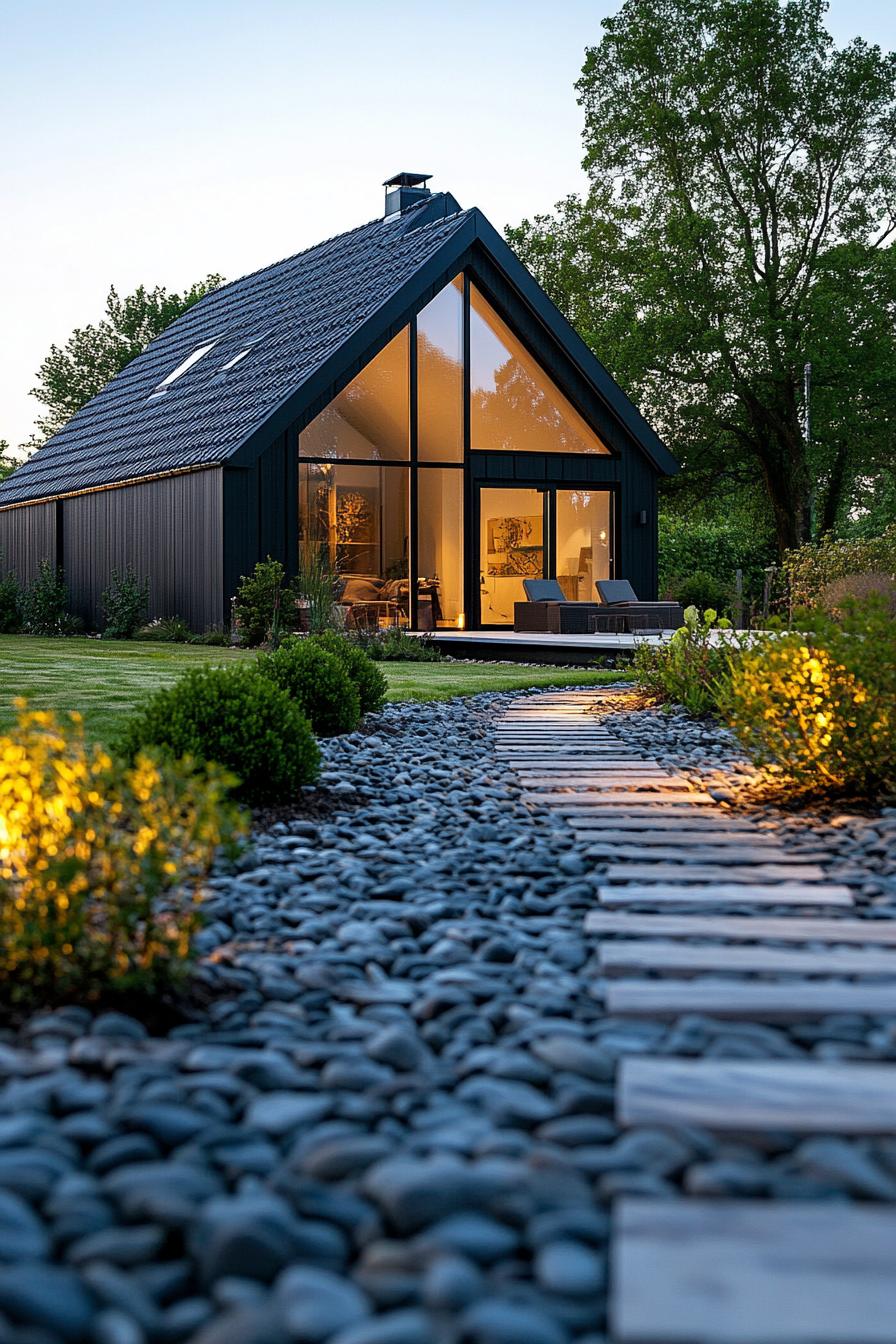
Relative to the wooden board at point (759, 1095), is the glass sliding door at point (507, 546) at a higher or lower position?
higher

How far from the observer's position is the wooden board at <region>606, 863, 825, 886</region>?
3.78m

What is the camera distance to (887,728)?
4758 mm

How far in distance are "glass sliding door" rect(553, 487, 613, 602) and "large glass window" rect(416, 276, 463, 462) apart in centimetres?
169

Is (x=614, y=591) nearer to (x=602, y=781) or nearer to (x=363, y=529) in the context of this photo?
(x=363, y=529)

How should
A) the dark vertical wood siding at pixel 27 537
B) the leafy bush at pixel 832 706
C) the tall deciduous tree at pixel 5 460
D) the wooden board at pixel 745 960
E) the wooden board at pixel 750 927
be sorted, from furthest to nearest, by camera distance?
the tall deciduous tree at pixel 5 460, the dark vertical wood siding at pixel 27 537, the leafy bush at pixel 832 706, the wooden board at pixel 750 927, the wooden board at pixel 745 960

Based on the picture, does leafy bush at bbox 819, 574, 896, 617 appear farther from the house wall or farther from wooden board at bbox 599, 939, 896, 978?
wooden board at bbox 599, 939, 896, 978

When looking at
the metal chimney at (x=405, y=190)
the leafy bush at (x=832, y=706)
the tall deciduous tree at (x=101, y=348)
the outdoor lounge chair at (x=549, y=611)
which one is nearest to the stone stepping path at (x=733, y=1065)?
the leafy bush at (x=832, y=706)

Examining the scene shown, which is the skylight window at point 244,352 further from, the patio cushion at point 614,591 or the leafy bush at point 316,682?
the leafy bush at point 316,682

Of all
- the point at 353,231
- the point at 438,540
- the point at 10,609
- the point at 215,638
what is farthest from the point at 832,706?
the point at 353,231

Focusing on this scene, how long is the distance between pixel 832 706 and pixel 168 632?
11.6 meters

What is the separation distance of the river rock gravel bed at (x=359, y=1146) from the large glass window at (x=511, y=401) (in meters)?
14.2

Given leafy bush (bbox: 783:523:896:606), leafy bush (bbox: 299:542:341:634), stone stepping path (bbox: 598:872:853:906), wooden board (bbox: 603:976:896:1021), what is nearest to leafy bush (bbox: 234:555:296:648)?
leafy bush (bbox: 299:542:341:634)

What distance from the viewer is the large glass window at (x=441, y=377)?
16672 millimetres

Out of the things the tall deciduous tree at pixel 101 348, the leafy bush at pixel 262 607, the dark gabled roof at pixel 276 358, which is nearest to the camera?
the leafy bush at pixel 262 607
